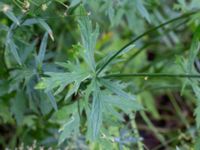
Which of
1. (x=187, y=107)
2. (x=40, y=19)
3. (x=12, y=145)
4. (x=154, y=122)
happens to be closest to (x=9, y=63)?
(x=12, y=145)

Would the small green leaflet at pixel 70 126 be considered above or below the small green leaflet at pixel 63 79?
below

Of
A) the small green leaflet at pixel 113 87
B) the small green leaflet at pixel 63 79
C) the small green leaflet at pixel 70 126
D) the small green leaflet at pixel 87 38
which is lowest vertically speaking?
the small green leaflet at pixel 70 126

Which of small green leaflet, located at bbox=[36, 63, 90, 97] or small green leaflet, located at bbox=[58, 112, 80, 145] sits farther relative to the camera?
small green leaflet, located at bbox=[58, 112, 80, 145]

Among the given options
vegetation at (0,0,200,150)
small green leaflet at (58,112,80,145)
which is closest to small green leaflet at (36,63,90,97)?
vegetation at (0,0,200,150)

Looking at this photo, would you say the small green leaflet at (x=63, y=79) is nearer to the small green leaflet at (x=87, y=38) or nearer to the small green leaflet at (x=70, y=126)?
the small green leaflet at (x=87, y=38)

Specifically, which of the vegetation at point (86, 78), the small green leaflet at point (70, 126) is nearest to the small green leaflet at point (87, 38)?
the vegetation at point (86, 78)

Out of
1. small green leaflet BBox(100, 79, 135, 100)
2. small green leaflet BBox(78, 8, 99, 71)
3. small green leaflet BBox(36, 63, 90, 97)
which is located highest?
small green leaflet BBox(78, 8, 99, 71)

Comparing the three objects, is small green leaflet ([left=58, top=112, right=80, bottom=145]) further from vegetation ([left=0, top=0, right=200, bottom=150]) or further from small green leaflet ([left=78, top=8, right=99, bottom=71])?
small green leaflet ([left=78, top=8, right=99, bottom=71])

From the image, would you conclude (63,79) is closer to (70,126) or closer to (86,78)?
(86,78)

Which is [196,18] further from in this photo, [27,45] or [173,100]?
[173,100]
